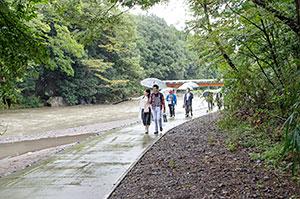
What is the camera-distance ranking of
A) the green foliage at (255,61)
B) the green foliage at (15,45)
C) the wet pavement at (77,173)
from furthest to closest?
the green foliage at (255,61)
the wet pavement at (77,173)
the green foliage at (15,45)

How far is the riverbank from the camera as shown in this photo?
17.1ft

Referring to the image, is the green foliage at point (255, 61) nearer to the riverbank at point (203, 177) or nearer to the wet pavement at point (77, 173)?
the riverbank at point (203, 177)

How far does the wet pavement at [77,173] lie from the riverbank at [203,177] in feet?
1.40

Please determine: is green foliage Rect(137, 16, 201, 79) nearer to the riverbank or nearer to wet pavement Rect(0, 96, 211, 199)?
wet pavement Rect(0, 96, 211, 199)

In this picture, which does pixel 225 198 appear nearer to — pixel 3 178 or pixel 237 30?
pixel 3 178

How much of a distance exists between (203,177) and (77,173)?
2711 millimetres

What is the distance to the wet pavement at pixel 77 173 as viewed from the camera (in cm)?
621

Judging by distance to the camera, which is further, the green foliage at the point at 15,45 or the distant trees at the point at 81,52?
the distant trees at the point at 81,52

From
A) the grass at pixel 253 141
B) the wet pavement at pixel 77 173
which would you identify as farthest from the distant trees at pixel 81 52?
the grass at pixel 253 141

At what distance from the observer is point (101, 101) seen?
46.9 m

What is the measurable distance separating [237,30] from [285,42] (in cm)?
179

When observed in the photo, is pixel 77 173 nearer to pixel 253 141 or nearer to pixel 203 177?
pixel 203 177


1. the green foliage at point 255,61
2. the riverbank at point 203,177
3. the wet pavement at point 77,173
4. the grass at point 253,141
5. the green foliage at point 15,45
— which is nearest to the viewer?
the green foliage at point 15,45

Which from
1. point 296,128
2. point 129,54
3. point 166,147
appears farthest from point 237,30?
point 129,54
